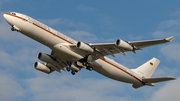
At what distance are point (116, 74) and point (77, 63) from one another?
7.15m

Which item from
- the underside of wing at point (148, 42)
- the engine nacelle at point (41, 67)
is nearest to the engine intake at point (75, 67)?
the engine nacelle at point (41, 67)

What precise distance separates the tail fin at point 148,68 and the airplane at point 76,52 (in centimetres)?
163

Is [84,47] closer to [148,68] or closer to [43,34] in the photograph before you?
[43,34]

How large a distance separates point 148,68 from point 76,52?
17.8 m

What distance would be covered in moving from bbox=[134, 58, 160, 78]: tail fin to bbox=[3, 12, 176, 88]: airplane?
163 cm

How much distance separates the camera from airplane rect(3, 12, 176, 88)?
36.2 m

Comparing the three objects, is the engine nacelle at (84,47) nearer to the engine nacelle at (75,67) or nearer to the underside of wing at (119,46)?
the underside of wing at (119,46)

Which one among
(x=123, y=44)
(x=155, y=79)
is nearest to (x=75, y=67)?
(x=123, y=44)

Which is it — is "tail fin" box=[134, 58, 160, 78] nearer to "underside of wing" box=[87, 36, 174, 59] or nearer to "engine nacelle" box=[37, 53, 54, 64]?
"underside of wing" box=[87, 36, 174, 59]

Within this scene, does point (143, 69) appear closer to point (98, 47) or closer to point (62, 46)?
point (98, 47)

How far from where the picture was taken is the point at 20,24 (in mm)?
36188

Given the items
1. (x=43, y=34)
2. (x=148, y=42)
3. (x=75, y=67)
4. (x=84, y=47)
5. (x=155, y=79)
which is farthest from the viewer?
(x=155, y=79)

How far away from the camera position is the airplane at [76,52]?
119ft

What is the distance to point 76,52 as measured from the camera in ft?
126
